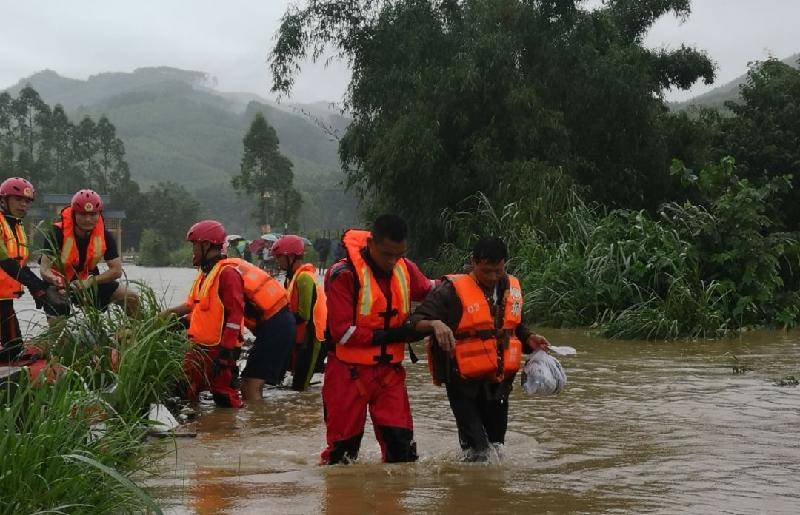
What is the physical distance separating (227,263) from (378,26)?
19365 mm

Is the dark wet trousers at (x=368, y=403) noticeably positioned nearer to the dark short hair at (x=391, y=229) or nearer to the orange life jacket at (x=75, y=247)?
the dark short hair at (x=391, y=229)

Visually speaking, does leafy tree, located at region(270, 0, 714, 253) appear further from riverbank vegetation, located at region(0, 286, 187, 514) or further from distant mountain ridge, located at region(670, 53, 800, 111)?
riverbank vegetation, located at region(0, 286, 187, 514)

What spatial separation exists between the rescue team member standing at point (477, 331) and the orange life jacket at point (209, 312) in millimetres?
2709

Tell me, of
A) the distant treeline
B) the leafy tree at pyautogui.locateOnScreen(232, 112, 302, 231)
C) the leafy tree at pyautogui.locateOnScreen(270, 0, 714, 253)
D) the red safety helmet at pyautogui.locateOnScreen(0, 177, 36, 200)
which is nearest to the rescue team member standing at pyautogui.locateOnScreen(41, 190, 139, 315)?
the red safety helmet at pyautogui.locateOnScreen(0, 177, 36, 200)

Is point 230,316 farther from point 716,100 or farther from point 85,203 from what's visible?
point 716,100

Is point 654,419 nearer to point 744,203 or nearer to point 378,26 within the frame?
point 744,203

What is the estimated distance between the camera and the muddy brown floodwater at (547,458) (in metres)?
5.38

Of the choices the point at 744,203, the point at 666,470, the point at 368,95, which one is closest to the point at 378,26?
the point at 368,95

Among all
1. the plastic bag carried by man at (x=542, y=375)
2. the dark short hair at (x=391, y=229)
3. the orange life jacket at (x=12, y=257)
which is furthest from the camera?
the orange life jacket at (x=12, y=257)

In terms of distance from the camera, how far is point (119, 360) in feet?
22.8

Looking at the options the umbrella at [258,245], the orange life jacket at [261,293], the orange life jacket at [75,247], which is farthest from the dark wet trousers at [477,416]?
the umbrella at [258,245]

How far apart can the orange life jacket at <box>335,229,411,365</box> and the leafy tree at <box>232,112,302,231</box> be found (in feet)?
207

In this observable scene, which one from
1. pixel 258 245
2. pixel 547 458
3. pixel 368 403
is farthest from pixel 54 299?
pixel 258 245

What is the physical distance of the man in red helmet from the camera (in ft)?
26.9
